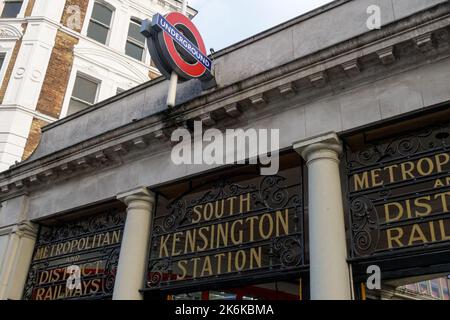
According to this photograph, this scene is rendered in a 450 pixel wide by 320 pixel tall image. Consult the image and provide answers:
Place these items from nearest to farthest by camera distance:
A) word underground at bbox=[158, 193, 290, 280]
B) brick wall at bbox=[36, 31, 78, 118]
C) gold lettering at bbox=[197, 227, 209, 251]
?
word underground at bbox=[158, 193, 290, 280] → gold lettering at bbox=[197, 227, 209, 251] → brick wall at bbox=[36, 31, 78, 118]

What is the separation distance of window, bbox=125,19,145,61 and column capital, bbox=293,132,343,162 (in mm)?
14574

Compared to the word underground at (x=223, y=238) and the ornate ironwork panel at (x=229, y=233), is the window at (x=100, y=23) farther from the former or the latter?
the word underground at (x=223, y=238)

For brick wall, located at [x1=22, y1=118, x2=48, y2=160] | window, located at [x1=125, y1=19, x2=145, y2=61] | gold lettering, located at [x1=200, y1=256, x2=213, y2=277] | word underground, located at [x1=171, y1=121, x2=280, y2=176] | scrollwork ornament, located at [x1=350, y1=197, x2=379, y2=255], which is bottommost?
gold lettering, located at [x1=200, y1=256, x2=213, y2=277]

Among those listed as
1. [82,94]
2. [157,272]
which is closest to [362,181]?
[157,272]

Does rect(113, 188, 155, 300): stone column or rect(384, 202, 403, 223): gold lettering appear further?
rect(113, 188, 155, 300): stone column

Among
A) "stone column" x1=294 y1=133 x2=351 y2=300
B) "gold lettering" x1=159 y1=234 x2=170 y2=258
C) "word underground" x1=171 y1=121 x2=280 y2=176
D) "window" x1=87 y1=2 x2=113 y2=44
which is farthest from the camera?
"window" x1=87 y1=2 x2=113 y2=44

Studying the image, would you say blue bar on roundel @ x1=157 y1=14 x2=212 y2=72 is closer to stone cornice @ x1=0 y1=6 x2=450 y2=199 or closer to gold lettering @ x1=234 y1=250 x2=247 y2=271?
stone cornice @ x1=0 y1=6 x2=450 y2=199

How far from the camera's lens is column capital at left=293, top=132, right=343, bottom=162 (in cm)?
794

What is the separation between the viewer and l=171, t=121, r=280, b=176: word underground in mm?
8812

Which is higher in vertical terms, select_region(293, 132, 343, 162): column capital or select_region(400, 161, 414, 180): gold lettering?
select_region(293, 132, 343, 162): column capital

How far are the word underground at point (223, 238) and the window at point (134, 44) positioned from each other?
512 inches

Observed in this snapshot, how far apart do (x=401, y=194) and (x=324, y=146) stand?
145cm

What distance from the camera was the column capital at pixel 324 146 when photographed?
794 cm

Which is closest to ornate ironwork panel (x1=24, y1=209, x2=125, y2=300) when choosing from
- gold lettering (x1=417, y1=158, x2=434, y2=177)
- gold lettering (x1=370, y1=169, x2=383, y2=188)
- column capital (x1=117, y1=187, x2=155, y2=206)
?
column capital (x1=117, y1=187, x2=155, y2=206)
